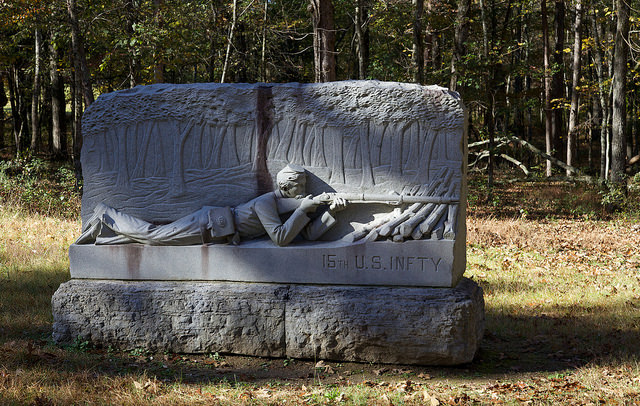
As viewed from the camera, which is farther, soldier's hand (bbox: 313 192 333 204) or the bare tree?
the bare tree

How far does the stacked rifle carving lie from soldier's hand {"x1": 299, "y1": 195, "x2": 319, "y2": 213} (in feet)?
1.35

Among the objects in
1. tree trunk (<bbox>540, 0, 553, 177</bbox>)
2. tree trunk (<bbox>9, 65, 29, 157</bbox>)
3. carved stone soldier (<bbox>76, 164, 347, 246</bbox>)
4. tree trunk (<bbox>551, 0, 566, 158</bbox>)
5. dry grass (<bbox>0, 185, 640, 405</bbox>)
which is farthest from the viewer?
tree trunk (<bbox>9, 65, 29, 157</bbox>)

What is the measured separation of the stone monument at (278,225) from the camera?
5.08 m

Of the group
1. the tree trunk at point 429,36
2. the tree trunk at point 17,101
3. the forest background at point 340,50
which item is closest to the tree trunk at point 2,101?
the tree trunk at point 17,101

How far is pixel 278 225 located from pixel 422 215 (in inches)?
48.2

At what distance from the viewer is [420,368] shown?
5.07 metres

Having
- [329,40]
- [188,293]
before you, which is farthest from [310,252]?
[329,40]

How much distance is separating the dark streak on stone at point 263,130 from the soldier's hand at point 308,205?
0.41 m

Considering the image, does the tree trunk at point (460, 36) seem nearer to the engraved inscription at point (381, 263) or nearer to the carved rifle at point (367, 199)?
the carved rifle at point (367, 199)

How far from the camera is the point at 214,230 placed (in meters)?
5.37

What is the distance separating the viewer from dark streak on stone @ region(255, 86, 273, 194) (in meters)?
5.48

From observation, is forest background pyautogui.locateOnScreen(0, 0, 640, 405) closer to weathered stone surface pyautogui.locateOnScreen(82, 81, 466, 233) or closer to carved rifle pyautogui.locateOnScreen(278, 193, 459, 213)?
carved rifle pyautogui.locateOnScreen(278, 193, 459, 213)

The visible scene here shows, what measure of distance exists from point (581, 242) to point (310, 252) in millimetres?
6190

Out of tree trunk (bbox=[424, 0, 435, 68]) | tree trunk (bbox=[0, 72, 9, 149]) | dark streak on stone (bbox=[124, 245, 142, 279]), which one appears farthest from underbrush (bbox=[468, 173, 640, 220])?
tree trunk (bbox=[0, 72, 9, 149])
